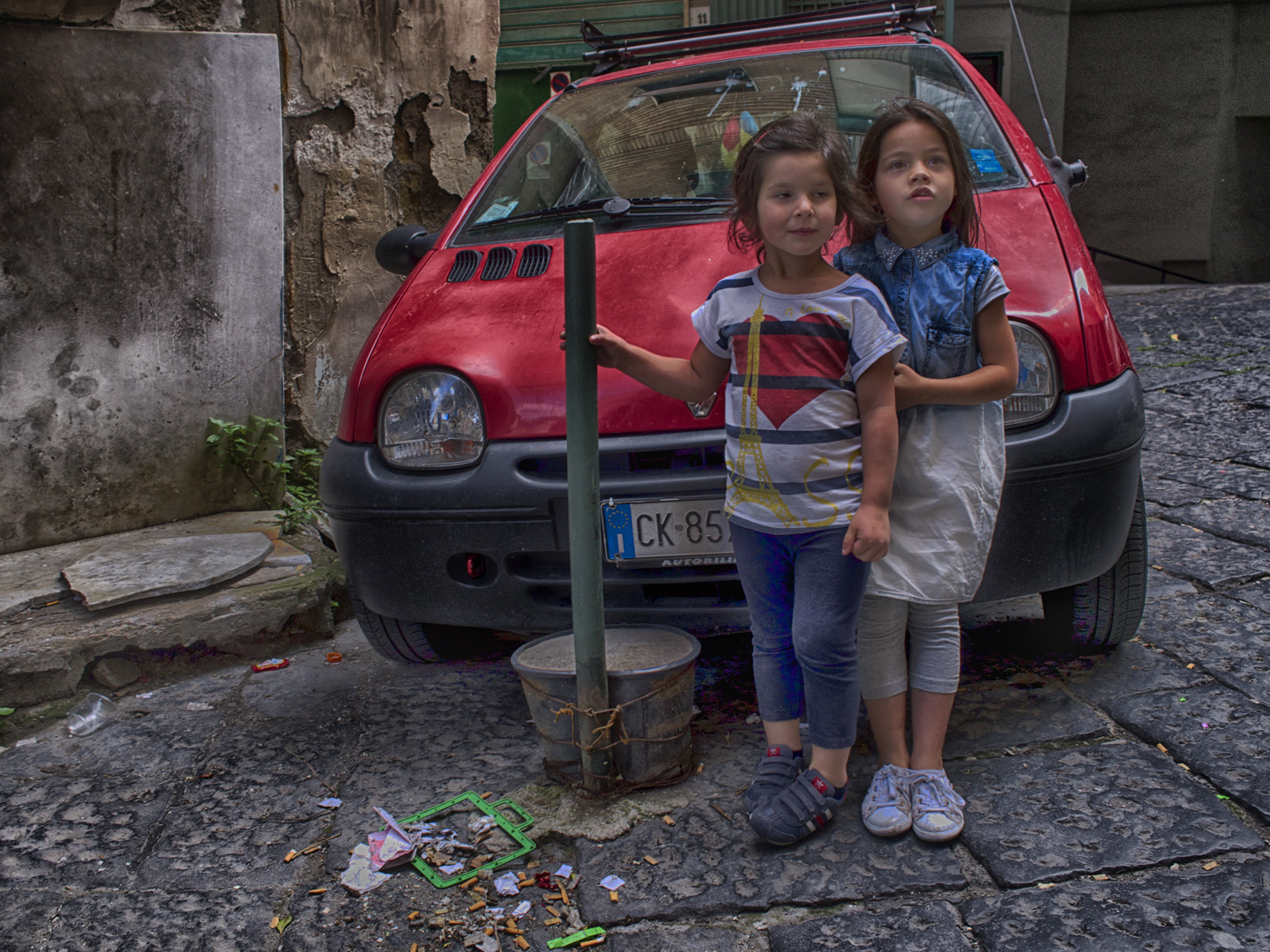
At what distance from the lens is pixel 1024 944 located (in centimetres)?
169

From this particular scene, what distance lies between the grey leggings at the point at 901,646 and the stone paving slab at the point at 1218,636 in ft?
3.06

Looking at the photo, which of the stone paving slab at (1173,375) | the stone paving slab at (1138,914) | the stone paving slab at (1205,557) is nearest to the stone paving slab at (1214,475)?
the stone paving slab at (1205,557)

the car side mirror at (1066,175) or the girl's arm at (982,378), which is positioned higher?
the car side mirror at (1066,175)

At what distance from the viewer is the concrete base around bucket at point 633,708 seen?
218 cm

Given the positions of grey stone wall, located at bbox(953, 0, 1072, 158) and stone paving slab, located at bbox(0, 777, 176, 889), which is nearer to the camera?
stone paving slab, located at bbox(0, 777, 176, 889)

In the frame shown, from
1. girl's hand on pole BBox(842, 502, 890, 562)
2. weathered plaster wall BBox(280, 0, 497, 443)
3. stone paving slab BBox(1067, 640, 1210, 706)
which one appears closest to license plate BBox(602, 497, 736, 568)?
girl's hand on pole BBox(842, 502, 890, 562)

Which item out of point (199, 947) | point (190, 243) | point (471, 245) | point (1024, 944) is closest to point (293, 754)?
point (199, 947)

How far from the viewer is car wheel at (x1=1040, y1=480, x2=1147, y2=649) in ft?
8.24

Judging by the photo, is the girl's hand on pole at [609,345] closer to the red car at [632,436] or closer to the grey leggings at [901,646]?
the red car at [632,436]

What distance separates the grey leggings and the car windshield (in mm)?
1195

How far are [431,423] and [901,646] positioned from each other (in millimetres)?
1163

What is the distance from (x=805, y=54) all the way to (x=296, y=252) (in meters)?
2.41

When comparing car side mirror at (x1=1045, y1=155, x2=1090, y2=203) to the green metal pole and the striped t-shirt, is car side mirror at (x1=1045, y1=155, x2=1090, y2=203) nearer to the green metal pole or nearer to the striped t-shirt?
the striped t-shirt

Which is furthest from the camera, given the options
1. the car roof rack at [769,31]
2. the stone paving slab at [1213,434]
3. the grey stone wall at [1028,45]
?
the grey stone wall at [1028,45]
